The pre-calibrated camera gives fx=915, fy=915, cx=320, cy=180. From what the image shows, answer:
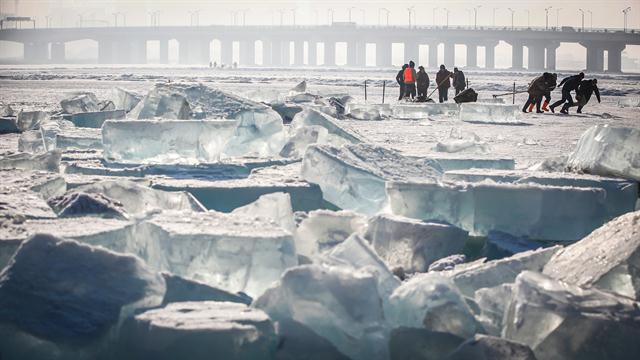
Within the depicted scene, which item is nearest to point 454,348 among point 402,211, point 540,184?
point 402,211

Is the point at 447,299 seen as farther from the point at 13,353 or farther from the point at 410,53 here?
the point at 410,53

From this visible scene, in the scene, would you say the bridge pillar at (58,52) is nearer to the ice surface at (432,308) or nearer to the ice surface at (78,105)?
the ice surface at (78,105)

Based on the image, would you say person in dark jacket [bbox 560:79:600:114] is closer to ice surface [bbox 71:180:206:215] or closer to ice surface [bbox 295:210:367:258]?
ice surface [bbox 71:180:206:215]

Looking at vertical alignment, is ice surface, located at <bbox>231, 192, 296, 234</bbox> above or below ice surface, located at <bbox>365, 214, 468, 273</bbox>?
above

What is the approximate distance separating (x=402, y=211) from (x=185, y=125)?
2.78 m

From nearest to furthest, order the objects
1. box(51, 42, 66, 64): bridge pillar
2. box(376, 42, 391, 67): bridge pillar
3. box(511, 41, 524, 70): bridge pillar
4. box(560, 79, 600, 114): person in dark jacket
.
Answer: box(560, 79, 600, 114): person in dark jacket, box(511, 41, 524, 70): bridge pillar, box(376, 42, 391, 67): bridge pillar, box(51, 42, 66, 64): bridge pillar

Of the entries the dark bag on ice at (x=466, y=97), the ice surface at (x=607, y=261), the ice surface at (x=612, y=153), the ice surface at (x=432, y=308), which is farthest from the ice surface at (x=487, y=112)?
the ice surface at (x=432, y=308)

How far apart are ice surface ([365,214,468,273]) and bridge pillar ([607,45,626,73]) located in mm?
112366

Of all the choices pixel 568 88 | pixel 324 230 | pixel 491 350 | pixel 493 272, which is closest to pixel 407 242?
pixel 324 230

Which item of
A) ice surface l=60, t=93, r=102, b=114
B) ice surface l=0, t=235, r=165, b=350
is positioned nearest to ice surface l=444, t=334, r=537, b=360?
ice surface l=0, t=235, r=165, b=350

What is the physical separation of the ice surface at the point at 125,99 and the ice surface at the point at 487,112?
6543 mm

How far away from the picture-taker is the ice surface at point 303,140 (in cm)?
734

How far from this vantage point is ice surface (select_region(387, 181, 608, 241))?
16.1ft

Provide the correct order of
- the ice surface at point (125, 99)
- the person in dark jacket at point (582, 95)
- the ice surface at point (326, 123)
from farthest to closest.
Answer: the person in dark jacket at point (582, 95), the ice surface at point (125, 99), the ice surface at point (326, 123)
